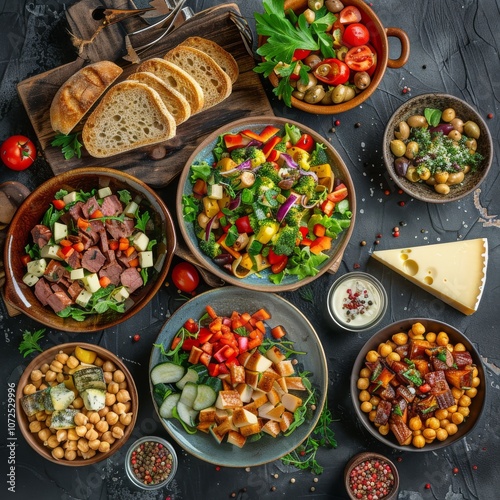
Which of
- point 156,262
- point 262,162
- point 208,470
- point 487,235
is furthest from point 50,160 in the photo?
point 487,235

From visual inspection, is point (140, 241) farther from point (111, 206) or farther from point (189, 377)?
point (189, 377)

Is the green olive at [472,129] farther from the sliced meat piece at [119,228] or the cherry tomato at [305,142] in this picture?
the sliced meat piece at [119,228]

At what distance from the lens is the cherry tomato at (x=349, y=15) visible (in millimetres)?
→ 4160

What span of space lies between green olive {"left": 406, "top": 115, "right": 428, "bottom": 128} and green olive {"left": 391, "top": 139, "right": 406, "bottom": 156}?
15cm

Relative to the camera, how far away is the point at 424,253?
444 cm

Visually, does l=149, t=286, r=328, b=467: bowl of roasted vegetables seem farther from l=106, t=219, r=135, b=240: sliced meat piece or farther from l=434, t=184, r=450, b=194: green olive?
l=434, t=184, r=450, b=194: green olive

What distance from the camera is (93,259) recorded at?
4023mm

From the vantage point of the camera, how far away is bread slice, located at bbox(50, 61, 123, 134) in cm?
395

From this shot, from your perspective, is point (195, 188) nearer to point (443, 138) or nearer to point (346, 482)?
point (443, 138)

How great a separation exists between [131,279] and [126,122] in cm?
97

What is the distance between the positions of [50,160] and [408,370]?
8.64 ft

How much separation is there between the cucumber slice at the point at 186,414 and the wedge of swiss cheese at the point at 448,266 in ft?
5.16

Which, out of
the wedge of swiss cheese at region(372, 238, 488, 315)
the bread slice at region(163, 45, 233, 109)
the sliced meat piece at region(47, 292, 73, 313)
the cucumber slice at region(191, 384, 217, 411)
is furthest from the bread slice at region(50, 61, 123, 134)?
the wedge of swiss cheese at region(372, 238, 488, 315)

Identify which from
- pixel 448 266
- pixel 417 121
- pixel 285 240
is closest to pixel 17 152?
pixel 285 240
